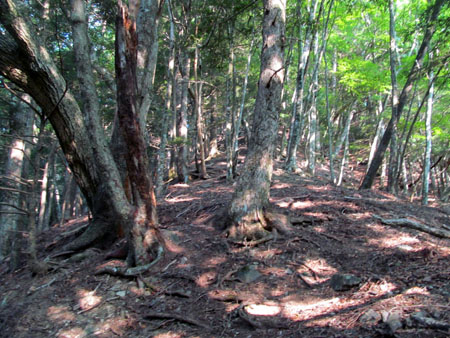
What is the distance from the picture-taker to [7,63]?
15.5 feet

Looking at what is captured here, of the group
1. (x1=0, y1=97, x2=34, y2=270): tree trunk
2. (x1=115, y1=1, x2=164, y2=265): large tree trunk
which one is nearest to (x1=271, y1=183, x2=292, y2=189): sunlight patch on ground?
(x1=115, y1=1, x2=164, y2=265): large tree trunk

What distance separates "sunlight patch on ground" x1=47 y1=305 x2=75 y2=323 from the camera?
13.3 feet

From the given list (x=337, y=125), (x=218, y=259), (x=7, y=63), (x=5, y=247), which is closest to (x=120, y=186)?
(x=218, y=259)

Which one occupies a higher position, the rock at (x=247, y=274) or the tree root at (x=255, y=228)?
the tree root at (x=255, y=228)

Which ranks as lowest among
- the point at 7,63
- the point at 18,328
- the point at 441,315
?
the point at 18,328

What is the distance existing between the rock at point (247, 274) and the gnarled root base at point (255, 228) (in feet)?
2.11

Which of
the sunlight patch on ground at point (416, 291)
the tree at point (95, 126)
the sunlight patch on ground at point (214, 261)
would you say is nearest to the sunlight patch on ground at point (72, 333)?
the tree at point (95, 126)

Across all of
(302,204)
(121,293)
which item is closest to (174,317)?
(121,293)

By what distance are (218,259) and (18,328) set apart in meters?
3.08

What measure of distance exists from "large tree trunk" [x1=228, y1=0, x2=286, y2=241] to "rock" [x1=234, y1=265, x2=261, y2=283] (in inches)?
36.0

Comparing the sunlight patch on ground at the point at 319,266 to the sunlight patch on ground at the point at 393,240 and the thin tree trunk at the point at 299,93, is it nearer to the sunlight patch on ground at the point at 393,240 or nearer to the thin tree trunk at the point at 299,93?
the sunlight patch on ground at the point at 393,240

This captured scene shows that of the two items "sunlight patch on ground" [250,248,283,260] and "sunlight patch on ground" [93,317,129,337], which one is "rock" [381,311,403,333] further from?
"sunlight patch on ground" [93,317,129,337]

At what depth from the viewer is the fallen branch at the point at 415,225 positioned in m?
5.49

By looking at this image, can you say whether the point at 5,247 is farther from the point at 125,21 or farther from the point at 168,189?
the point at 125,21
